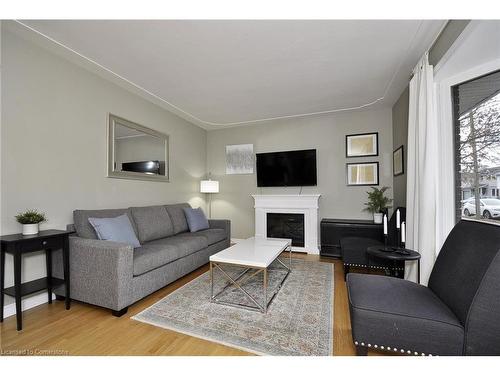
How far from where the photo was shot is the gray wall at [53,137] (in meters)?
2.01

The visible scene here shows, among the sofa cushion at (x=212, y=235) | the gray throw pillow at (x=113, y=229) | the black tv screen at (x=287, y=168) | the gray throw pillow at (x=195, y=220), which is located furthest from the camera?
the black tv screen at (x=287, y=168)

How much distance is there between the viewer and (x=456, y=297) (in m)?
1.33

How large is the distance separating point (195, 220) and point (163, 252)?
129 centimetres

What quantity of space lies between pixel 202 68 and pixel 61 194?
6.86 feet

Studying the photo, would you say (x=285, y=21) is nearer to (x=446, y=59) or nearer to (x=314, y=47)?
(x=314, y=47)

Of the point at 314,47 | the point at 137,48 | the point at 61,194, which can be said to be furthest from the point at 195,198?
the point at 314,47

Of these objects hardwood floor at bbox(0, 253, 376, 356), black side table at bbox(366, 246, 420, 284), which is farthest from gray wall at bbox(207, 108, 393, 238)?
hardwood floor at bbox(0, 253, 376, 356)

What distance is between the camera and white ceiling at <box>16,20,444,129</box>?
1.95m

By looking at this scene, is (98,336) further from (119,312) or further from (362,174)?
(362,174)

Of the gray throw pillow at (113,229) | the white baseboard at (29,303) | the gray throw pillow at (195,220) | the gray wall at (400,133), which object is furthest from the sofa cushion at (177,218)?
the gray wall at (400,133)

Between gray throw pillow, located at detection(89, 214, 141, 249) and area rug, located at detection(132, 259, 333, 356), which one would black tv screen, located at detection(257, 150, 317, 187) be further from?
gray throw pillow, located at detection(89, 214, 141, 249)

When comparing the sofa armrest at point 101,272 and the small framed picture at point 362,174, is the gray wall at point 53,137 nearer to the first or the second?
the sofa armrest at point 101,272

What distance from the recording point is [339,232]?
362cm

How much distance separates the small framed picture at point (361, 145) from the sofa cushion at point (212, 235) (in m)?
2.67
